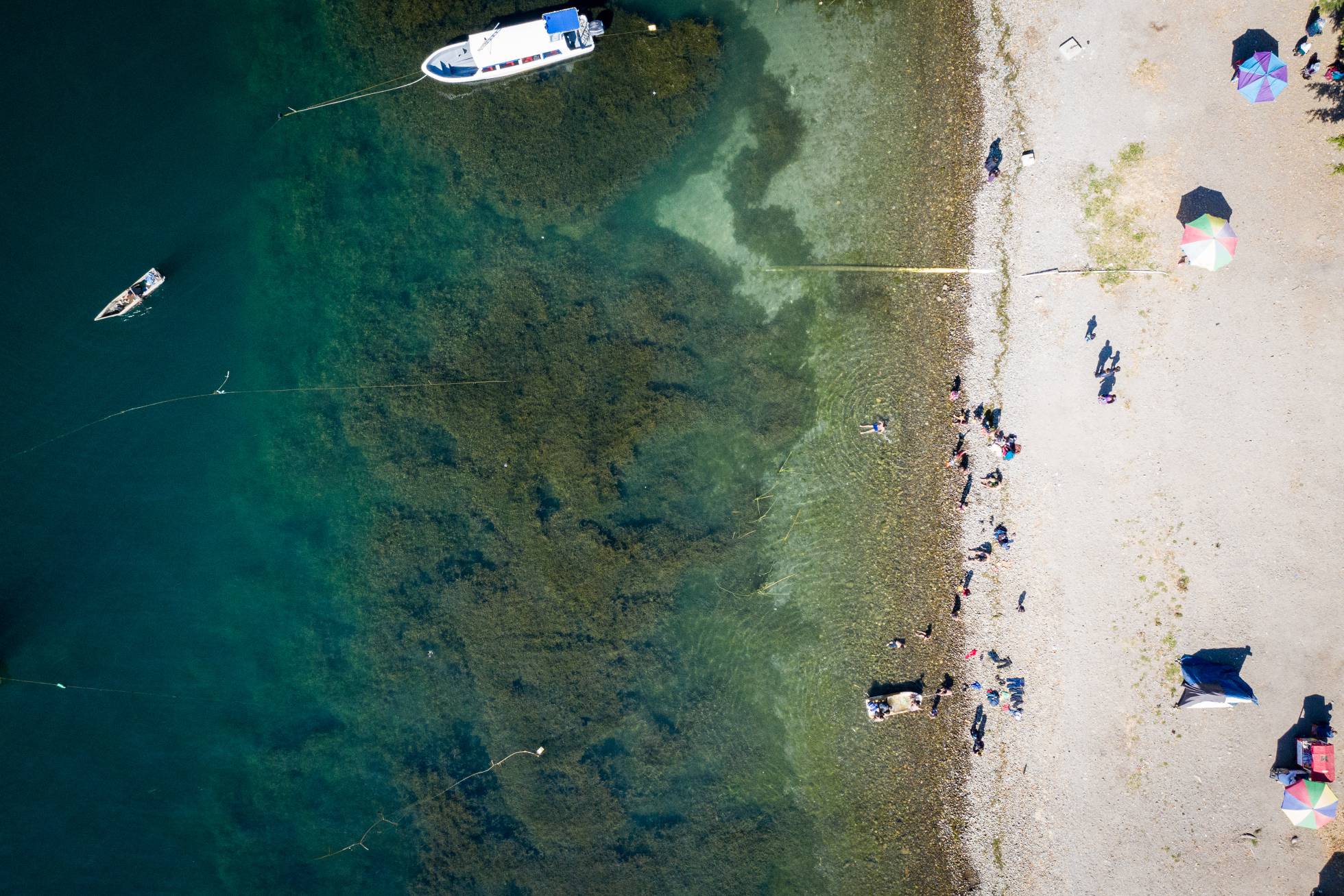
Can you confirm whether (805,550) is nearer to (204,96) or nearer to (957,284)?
(957,284)

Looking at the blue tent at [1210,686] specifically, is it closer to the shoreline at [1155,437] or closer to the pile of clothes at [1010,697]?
the shoreline at [1155,437]

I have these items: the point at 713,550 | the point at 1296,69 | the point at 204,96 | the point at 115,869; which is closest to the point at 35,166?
the point at 204,96

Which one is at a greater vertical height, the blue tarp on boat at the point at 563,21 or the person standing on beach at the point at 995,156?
the blue tarp on boat at the point at 563,21

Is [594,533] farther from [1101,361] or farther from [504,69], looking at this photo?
[1101,361]

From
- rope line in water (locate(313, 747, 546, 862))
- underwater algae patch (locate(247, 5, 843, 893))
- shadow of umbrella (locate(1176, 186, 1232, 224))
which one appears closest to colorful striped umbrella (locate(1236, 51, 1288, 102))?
shadow of umbrella (locate(1176, 186, 1232, 224))

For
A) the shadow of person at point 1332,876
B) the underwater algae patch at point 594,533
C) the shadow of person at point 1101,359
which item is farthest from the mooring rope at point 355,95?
the shadow of person at point 1332,876

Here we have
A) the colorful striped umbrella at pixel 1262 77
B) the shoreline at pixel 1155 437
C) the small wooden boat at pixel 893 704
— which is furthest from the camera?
the small wooden boat at pixel 893 704

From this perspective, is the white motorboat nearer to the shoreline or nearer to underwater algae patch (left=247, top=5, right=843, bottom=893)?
underwater algae patch (left=247, top=5, right=843, bottom=893)
